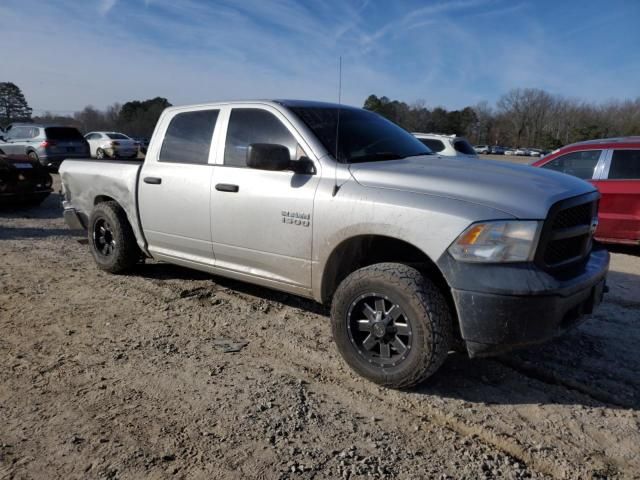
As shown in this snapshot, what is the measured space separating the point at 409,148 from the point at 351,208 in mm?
1274

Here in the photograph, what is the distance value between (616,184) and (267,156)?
19.8 ft

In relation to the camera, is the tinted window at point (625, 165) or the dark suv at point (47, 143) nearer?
the tinted window at point (625, 165)

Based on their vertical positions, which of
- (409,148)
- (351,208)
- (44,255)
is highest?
(409,148)

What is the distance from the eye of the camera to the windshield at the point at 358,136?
3.82m

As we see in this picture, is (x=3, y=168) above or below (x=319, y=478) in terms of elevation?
above

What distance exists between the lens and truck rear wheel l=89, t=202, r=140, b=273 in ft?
17.4

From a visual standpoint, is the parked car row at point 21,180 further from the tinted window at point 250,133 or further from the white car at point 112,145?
the white car at point 112,145

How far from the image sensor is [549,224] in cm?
281

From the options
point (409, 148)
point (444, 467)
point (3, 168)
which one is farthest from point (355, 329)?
point (3, 168)

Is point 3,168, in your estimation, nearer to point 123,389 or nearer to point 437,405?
point 123,389

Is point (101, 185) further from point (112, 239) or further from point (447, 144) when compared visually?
point (447, 144)

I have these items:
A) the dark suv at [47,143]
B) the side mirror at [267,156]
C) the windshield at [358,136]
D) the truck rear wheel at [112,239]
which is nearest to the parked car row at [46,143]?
the dark suv at [47,143]

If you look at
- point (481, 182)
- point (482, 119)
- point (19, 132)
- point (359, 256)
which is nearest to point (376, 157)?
point (359, 256)

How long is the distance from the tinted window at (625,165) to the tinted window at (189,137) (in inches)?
240
